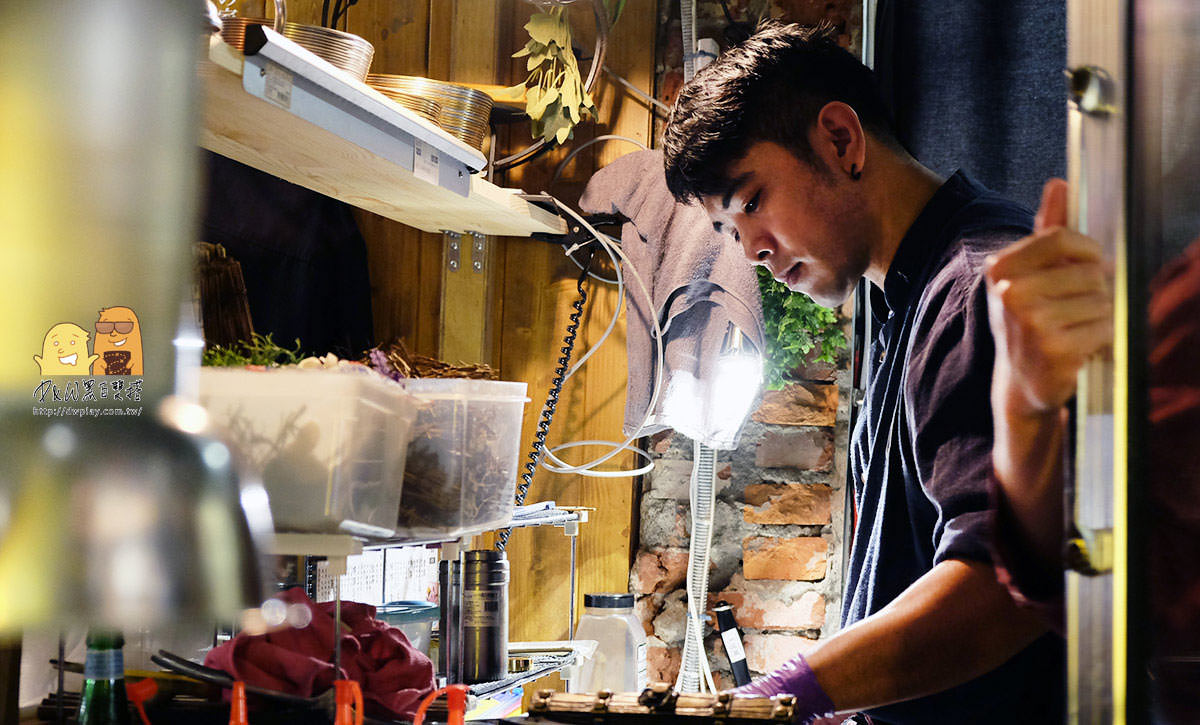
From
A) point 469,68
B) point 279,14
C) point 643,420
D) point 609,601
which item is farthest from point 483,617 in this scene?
point 469,68

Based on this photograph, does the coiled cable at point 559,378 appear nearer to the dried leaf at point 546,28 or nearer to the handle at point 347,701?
the dried leaf at point 546,28

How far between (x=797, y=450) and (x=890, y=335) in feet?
1.45

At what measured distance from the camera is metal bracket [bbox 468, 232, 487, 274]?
5.24ft

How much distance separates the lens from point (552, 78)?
1.50 metres

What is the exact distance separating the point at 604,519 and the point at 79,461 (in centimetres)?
131

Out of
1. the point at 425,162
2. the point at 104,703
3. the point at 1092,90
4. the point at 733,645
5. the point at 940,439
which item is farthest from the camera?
the point at 733,645

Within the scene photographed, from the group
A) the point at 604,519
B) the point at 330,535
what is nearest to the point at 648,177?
the point at 604,519

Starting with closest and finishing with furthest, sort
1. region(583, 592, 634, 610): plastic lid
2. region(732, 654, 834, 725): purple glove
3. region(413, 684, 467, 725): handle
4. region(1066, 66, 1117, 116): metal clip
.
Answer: region(1066, 66, 1117, 116): metal clip < region(413, 684, 467, 725): handle < region(732, 654, 834, 725): purple glove < region(583, 592, 634, 610): plastic lid

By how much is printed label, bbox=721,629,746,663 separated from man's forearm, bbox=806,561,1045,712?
2.16ft

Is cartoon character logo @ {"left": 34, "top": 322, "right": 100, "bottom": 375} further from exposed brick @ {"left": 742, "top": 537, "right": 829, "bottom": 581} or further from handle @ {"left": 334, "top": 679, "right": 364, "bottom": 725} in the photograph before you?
exposed brick @ {"left": 742, "top": 537, "right": 829, "bottom": 581}

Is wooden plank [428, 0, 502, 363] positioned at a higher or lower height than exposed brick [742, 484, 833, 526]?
higher

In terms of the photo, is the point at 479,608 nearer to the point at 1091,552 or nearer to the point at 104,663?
the point at 104,663

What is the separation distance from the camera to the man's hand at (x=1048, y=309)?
334mm

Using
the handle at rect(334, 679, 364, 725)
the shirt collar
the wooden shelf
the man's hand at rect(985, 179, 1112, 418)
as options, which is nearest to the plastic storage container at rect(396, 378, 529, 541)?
the handle at rect(334, 679, 364, 725)
